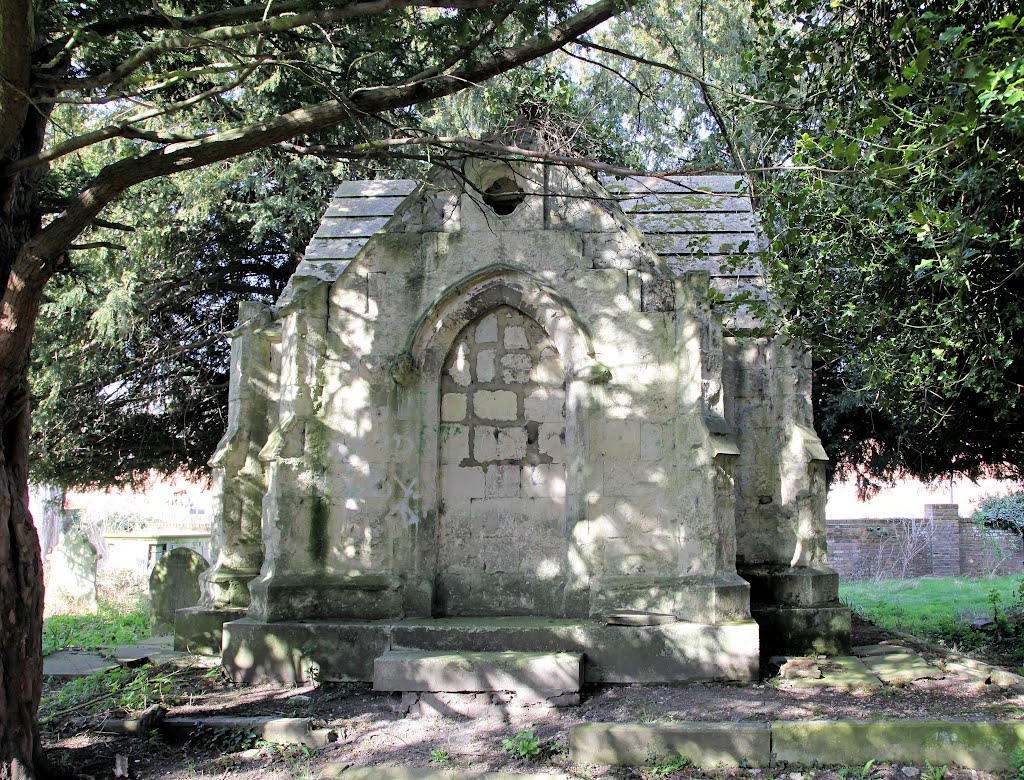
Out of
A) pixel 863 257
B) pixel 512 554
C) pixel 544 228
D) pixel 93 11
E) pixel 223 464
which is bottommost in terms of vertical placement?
pixel 512 554

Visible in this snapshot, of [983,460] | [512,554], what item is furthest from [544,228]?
[983,460]

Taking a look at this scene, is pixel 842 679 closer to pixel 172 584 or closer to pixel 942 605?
pixel 172 584

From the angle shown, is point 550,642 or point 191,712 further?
point 550,642

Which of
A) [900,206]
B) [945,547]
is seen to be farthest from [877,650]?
[945,547]

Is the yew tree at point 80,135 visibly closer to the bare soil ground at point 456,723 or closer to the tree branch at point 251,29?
the tree branch at point 251,29

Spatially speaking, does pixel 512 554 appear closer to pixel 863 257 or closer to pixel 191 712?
pixel 191 712

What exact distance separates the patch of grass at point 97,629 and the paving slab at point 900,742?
8.15 meters

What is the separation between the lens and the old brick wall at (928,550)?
75.8 feet

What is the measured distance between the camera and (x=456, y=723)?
701 cm

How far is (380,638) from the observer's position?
7.87 meters

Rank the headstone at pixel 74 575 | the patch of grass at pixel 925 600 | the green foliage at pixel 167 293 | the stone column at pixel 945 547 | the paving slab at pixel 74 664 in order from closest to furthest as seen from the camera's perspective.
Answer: the paving slab at pixel 74 664
the green foliage at pixel 167 293
the patch of grass at pixel 925 600
the headstone at pixel 74 575
the stone column at pixel 945 547

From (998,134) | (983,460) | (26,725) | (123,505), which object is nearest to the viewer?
(26,725)

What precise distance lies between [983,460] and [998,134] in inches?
338

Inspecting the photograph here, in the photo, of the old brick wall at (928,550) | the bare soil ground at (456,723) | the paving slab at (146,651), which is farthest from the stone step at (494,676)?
the old brick wall at (928,550)
